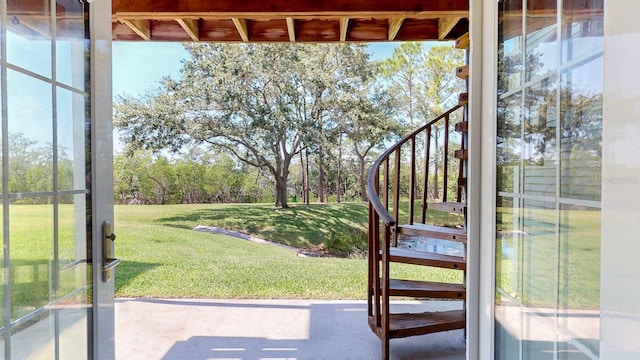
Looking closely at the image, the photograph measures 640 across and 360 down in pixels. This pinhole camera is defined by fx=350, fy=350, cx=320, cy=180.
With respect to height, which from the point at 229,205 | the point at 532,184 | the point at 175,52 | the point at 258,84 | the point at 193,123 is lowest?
the point at 229,205

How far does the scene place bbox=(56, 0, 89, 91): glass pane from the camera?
1059mm

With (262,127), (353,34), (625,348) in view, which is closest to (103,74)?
(625,348)

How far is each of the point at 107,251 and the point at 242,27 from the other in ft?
6.50

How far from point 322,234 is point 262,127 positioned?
2420 millimetres

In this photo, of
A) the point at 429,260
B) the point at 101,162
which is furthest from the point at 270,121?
the point at 101,162

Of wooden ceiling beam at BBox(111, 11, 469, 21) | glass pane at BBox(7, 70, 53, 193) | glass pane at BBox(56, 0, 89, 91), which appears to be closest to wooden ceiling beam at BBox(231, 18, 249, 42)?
wooden ceiling beam at BBox(111, 11, 469, 21)

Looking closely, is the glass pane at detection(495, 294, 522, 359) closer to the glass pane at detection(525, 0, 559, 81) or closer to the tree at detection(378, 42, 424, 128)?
the glass pane at detection(525, 0, 559, 81)

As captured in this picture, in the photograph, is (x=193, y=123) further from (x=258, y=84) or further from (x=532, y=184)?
(x=532, y=184)

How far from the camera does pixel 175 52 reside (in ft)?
23.0

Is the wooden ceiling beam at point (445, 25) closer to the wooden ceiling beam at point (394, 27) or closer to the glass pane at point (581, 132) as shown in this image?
the wooden ceiling beam at point (394, 27)

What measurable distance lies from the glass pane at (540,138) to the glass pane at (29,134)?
4.73ft

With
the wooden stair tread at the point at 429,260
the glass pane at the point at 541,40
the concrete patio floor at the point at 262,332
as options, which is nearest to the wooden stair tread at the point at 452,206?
the wooden stair tread at the point at 429,260

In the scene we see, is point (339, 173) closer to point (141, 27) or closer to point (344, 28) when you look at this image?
point (344, 28)

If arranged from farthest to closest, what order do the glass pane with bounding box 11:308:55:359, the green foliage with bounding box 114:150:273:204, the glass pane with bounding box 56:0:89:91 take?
the green foliage with bounding box 114:150:273:204, the glass pane with bounding box 56:0:89:91, the glass pane with bounding box 11:308:55:359
